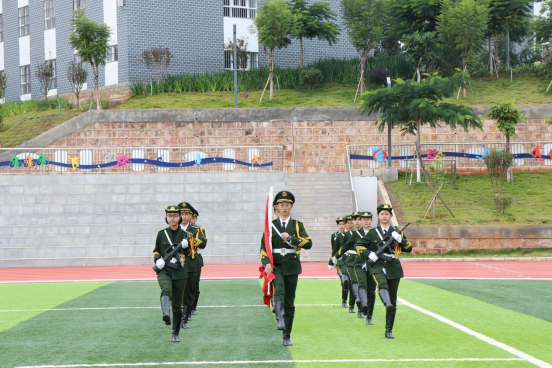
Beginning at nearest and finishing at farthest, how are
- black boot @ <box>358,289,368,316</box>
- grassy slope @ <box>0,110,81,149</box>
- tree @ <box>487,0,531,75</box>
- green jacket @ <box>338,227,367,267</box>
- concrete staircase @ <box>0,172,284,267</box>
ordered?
black boot @ <box>358,289,368,316</box>, green jacket @ <box>338,227,367,267</box>, concrete staircase @ <box>0,172,284,267</box>, grassy slope @ <box>0,110,81,149</box>, tree @ <box>487,0,531,75</box>

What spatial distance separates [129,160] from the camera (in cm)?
3089

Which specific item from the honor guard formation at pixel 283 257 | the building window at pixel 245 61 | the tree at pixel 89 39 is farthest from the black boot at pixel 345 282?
the building window at pixel 245 61

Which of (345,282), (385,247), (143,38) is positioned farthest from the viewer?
(143,38)

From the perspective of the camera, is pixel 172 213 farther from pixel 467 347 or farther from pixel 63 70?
pixel 63 70

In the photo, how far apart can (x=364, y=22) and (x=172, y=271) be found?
121ft

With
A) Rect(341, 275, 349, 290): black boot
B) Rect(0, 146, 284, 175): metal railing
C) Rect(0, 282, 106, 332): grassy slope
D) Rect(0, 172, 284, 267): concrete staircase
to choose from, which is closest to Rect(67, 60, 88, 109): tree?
Rect(0, 146, 284, 175): metal railing

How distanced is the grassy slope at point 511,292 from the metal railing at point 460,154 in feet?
49.8

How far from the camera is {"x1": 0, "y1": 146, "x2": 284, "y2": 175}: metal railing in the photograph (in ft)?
99.5

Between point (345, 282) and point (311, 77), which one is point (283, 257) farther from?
point (311, 77)

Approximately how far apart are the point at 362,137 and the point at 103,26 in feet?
53.4

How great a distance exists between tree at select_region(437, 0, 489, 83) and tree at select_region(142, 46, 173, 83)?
16354 millimetres

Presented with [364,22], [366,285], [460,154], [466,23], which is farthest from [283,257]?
[364,22]

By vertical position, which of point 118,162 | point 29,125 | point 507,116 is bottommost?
point 118,162

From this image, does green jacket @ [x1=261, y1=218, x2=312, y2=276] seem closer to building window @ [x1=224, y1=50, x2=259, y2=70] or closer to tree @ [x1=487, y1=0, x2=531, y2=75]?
building window @ [x1=224, y1=50, x2=259, y2=70]
